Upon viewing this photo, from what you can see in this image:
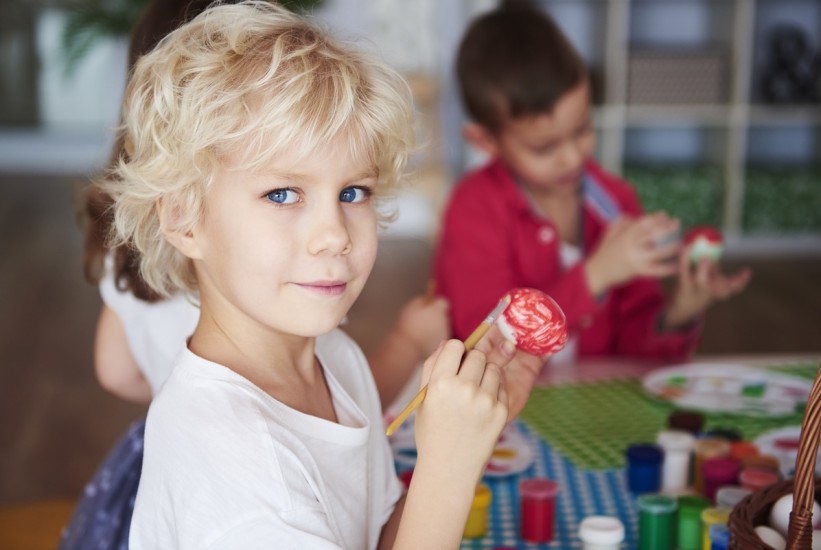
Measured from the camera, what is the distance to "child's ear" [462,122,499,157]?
82.8 inches

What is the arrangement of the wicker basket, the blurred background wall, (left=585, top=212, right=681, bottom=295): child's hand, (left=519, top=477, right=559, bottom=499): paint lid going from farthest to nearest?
the blurred background wall < (left=585, top=212, right=681, bottom=295): child's hand < (left=519, top=477, right=559, bottom=499): paint lid < the wicker basket

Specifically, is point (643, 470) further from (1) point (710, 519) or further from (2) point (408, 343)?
(2) point (408, 343)

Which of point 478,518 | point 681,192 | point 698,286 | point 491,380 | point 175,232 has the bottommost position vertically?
point 681,192

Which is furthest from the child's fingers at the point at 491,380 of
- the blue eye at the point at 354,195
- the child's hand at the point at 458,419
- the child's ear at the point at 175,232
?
the child's ear at the point at 175,232

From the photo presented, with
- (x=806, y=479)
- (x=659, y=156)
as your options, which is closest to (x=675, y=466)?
(x=806, y=479)

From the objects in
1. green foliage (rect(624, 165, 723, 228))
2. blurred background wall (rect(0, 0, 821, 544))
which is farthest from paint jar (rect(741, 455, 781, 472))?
green foliage (rect(624, 165, 723, 228))

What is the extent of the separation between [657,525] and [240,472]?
0.50 metres

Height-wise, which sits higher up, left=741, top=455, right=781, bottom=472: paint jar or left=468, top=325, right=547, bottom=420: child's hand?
left=468, top=325, right=547, bottom=420: child's hand

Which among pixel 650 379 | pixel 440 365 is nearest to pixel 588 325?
pixel 650 379

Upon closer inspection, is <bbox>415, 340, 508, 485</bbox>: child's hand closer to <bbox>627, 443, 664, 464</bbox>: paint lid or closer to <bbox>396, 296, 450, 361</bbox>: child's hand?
<bbox>627, 443, 664, 464</bbox>: paint lid

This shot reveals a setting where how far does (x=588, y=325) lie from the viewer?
2.18m

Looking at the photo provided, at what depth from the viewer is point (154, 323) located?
1.48m

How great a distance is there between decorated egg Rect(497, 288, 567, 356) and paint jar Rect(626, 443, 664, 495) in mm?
286

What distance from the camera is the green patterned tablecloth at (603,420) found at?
1471mm
